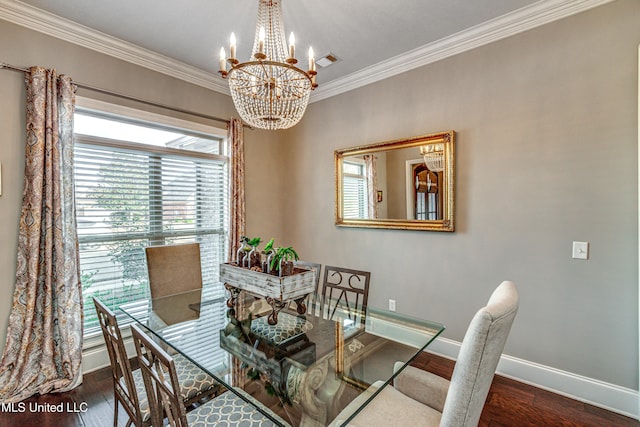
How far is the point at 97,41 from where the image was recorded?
253cm

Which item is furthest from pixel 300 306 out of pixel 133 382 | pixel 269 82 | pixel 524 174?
pixel 524 174

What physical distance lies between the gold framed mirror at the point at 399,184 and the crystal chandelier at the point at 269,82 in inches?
53.2

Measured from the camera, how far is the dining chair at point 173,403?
913 mm

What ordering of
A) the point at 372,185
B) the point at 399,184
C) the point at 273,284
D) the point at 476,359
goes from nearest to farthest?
the point at 476,359
the point at 273,284
the point at 399,184
the point at 372,185

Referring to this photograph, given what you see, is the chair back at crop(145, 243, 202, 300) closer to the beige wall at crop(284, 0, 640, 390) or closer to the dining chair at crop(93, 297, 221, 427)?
the dining chair at crop(93, 297, 221, 427)

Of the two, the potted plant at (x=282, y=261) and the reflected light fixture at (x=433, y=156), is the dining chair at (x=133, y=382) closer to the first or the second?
the potted plant at (x=282, y=261)

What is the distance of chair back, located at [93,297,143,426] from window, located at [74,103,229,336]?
3.22ft

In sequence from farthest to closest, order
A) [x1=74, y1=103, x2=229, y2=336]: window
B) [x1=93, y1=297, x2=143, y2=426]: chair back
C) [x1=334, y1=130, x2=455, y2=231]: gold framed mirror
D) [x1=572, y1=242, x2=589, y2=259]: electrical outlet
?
[x1=334, y1=130, x2=455, y2=231]: gold framed mirror < [x1=74, y1=103, x2=229, y2=336]: window < [x1=572, y1=242, x2=589, y2=259]: electrical outlet < [x1=93, y1=297, x2=143, y2=426]: chair back

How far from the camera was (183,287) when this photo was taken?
2541 millimetres

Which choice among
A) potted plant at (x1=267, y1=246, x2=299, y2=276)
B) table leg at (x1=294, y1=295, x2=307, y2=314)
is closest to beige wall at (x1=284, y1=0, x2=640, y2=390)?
table leg at (x1=294, y1=295, x2=307, y2=314)

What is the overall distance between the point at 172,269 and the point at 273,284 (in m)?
1.18

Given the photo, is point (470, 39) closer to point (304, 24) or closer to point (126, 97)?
point (304, 24)

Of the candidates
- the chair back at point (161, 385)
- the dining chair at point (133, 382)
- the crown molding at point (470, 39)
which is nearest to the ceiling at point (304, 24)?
the crown molding at point (470, 39)

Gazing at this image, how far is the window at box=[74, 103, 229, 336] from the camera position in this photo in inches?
102
